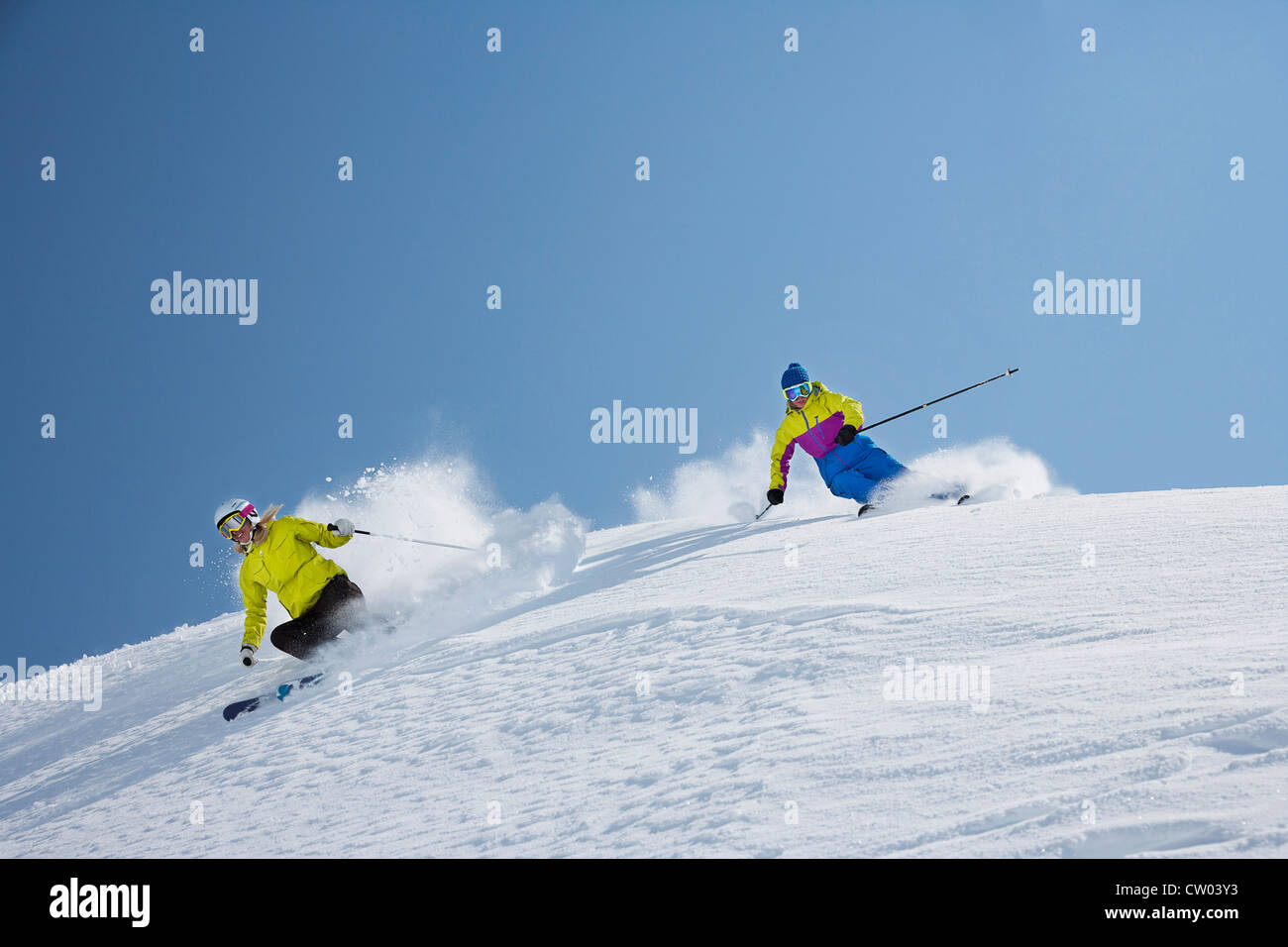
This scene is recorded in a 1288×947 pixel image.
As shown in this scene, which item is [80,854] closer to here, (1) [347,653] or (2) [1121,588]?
(1) [347,653]

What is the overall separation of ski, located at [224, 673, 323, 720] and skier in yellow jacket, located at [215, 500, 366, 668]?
1.74ft

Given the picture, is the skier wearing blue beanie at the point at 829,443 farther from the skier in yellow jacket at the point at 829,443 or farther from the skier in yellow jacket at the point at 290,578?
the skier in yellow jacket at the point at 290,578

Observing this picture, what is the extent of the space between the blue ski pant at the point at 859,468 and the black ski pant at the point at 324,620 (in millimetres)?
5050

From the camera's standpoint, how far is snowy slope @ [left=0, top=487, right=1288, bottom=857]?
2.12m

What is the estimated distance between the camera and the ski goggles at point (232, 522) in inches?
237

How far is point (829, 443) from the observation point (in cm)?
846

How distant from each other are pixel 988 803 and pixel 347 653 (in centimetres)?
507

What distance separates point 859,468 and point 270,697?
6002 millimetres
